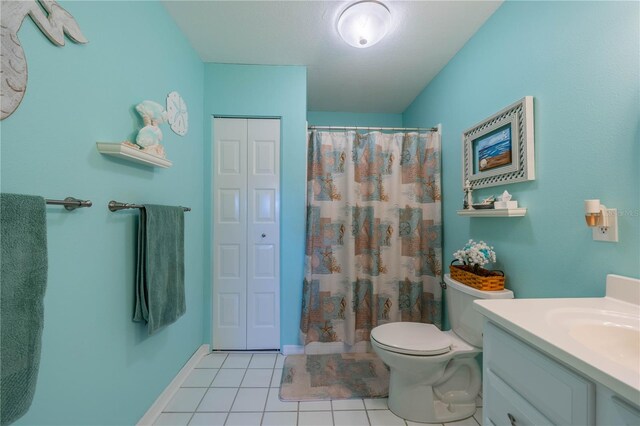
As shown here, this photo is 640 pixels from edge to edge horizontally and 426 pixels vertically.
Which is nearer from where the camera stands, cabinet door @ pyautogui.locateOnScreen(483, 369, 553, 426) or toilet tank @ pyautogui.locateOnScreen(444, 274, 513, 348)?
cabinet door @ pyautogui.locateOnScreen(483, 369, 553, 426)

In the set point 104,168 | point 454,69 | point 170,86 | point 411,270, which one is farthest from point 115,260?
point 454,69

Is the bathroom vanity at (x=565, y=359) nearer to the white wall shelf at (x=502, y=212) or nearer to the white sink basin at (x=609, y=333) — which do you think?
the white sink basin at (x=609, y=333)

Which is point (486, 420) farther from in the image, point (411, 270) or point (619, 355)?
point (411, 270)

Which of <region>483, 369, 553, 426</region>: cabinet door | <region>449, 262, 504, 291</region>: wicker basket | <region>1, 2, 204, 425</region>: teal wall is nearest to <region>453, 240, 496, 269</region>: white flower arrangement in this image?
<region>449, 262, 504, 291</region>: wicker basket

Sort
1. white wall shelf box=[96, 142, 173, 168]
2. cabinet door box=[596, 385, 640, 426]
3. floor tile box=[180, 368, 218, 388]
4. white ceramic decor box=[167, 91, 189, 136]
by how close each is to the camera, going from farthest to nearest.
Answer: floor tile box=[180, 368, 218, 388], white ceramic decor box=[167, 91, 189, 136], white wall shelf box=[96, 142, 173, 168], cabinet door box=[596, 385, 640, 426]

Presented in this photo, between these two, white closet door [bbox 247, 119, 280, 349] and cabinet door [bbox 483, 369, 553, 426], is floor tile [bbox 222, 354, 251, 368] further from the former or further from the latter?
cabinet door [bbox 483, 369, 553, 426]

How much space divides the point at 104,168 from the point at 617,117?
1.97 metres

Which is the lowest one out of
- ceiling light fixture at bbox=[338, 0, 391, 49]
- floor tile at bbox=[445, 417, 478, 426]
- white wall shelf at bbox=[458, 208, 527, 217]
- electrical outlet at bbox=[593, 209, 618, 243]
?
floor tile at bbox=[445, 417, 478, 426]

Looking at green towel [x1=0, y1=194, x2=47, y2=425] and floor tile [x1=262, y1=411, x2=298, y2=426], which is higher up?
green towel [x1=0, y1=194, x2=47, y2=425]

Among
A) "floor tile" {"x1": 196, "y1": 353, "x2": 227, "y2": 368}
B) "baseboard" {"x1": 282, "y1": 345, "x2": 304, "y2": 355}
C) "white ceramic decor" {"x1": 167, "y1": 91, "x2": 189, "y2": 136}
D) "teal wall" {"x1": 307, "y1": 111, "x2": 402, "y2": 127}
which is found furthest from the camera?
"teal wall" {"x1": 307, "y1": 111, "x2": 402, "y2": 127}

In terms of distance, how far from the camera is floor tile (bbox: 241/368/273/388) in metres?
1.69

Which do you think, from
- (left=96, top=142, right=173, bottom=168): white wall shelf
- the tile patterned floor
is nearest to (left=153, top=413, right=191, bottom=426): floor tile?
the tile patterned floor

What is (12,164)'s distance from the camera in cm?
74

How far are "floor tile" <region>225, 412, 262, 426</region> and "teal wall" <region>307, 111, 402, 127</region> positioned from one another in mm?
2779
